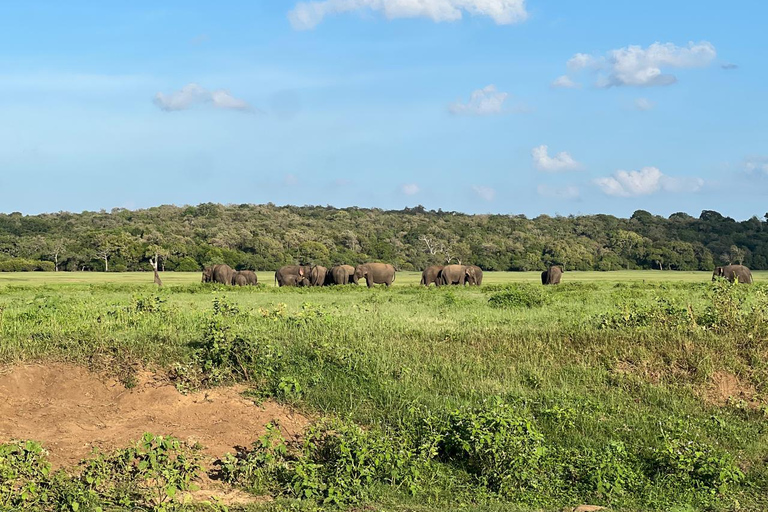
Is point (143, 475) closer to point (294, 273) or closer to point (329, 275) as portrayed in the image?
point (294, 273)

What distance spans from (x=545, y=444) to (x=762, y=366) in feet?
16.5

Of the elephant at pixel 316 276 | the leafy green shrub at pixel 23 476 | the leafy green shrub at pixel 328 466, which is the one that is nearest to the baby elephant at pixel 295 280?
the elephant at pixel 316 276

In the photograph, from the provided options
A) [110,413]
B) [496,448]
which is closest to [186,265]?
[110,413]

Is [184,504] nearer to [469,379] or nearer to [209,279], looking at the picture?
[469,379]

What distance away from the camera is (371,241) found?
95.8 m

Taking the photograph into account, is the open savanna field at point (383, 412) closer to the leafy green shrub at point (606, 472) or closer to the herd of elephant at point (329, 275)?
the leafy green shrub at point (606, 472)

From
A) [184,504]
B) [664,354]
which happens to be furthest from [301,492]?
[664,354]

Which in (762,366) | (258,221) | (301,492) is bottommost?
(301,492)

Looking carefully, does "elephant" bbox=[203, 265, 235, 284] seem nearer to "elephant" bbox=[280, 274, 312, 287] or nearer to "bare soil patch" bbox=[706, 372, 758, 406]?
"elephant" bbox=[280, 274, 312, 287]

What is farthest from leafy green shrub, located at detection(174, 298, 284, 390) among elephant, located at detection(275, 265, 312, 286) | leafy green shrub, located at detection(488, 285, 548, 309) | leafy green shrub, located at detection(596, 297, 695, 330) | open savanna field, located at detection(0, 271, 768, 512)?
elephant, located at detection(275, 265, 312, 286)

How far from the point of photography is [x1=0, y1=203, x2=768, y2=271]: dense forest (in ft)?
253

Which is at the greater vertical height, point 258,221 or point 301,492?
point 258,221

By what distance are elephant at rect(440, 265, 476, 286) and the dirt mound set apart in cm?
3584

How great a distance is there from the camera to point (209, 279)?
1742 inches
